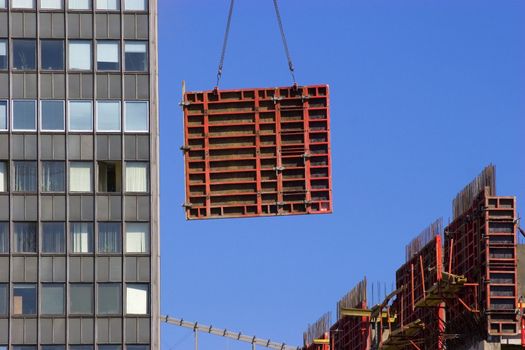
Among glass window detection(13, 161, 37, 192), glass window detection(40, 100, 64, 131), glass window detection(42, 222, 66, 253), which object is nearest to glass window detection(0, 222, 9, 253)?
glass window detection(42, 222, 66, 253)

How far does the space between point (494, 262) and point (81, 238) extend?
2438cm

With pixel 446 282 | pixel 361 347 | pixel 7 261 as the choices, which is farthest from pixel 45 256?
pixel 361 347

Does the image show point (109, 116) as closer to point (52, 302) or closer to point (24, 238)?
point (24, 238)

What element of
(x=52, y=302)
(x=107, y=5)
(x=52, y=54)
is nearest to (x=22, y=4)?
(x=52, y=54)

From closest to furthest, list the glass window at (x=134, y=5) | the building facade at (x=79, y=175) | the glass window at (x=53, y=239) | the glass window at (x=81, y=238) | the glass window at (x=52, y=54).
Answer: the building facade at (x=79, y=175), the glass window at (x=53, y=239), the glass window at (x=81, y=238), the glass window at (x=52, y=54), the glass window at (x=134, y=5)

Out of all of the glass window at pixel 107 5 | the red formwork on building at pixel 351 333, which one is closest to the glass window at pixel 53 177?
the glass window at pixel 107 5

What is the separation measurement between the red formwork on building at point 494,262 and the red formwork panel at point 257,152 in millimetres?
11334

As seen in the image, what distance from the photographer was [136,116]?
363 ft

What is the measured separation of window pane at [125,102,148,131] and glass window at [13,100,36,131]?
533 cm

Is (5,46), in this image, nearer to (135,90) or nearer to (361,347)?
(135,90)

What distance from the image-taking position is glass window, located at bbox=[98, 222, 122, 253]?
358 ft

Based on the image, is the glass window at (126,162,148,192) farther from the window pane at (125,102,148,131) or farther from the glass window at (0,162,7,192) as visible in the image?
the glass window at (0,162,7,192)

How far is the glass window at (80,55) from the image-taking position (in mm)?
111062

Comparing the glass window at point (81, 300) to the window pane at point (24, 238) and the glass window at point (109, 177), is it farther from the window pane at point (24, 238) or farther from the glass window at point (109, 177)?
the glass window at point (109, 177)
